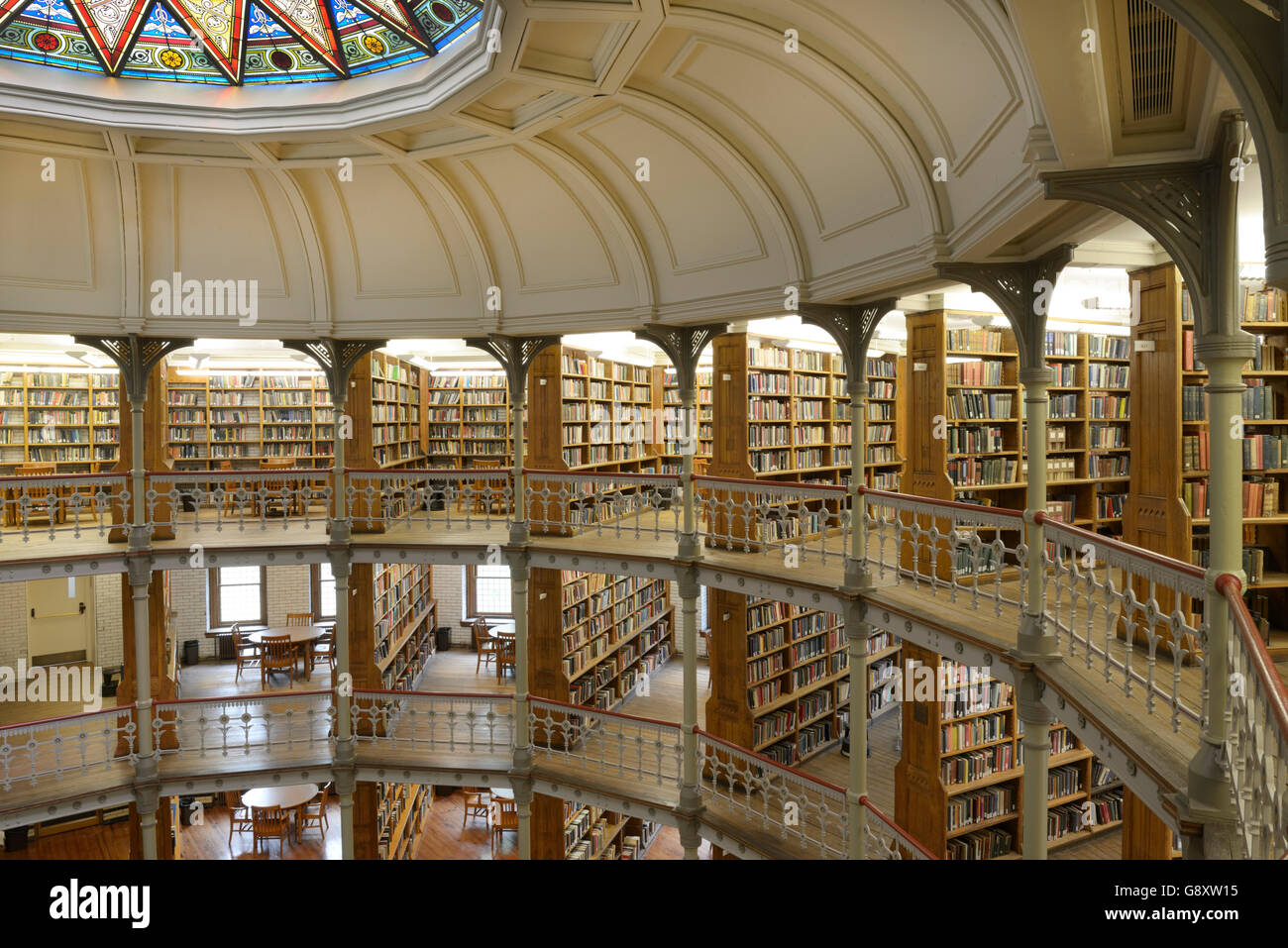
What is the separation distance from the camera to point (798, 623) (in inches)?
385

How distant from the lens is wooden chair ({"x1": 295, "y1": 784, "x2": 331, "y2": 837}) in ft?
37.3

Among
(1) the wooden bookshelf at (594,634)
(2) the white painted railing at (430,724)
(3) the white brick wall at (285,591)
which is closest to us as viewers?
(2) the white painted railing at (430,724)

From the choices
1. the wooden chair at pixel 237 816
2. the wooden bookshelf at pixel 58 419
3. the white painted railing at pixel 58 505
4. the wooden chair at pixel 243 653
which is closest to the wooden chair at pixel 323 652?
the wooden chair at pixel 243 653

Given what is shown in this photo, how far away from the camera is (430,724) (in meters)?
9.35

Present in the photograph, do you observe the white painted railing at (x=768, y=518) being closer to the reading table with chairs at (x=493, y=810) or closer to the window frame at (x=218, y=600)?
the reading table with chairs at (x=493, y=810)

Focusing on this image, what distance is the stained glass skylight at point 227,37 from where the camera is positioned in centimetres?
615

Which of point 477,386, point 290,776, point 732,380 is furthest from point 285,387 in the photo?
point 732,380

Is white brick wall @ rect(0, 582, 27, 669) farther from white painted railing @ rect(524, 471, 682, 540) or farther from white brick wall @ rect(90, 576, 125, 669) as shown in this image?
white painted railing @ rect(524, 471, 682, 540)

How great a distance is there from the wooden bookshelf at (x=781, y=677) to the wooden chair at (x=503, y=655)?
4.47m

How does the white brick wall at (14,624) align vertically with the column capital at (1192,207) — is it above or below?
below

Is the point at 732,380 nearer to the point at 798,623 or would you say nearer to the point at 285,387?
the point at 798,623

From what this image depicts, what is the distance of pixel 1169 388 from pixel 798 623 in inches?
215

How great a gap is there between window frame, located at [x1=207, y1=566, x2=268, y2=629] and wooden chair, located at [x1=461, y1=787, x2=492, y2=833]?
4717 millimetres
